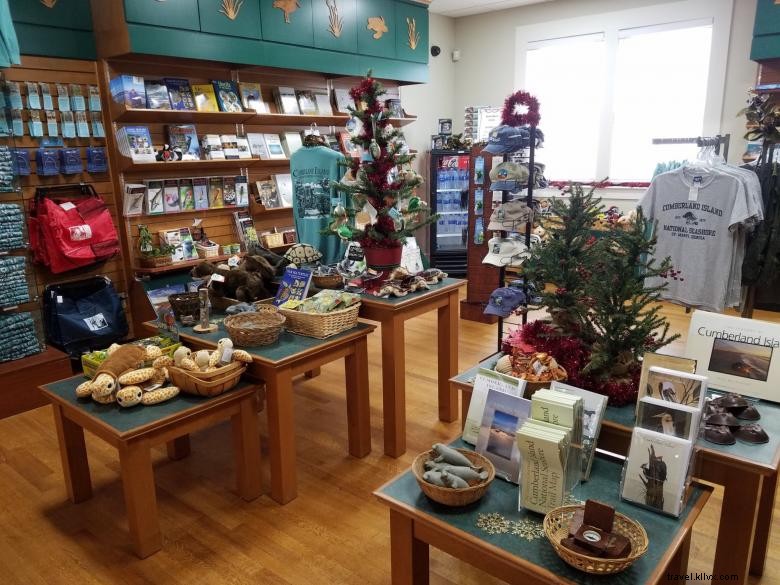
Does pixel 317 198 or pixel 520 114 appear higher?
pixel 520 114

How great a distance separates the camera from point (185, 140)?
4.51 meters

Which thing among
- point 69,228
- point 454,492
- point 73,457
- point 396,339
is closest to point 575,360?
point 454,492

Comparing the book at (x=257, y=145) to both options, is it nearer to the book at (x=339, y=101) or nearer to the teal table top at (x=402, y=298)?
the book at (x=339, y=101)

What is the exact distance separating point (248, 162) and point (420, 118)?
2.95 m

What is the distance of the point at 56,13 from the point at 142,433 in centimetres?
327

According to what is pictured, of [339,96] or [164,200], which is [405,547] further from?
[339,96]

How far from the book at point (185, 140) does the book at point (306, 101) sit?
1.06 m

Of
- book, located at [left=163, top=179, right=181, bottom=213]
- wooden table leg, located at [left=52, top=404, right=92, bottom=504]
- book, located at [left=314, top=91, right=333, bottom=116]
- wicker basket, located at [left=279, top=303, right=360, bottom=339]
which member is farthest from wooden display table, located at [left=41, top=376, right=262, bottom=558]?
book, located at [left=314, top=91, right=333, bottom=116]

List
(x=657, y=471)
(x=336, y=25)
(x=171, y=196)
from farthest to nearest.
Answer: (x=336, y=25) → (x=171, y=196) → (x=657, y=471)

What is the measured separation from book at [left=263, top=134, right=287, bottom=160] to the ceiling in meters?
2.67

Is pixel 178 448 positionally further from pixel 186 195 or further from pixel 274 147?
pixel 274 147

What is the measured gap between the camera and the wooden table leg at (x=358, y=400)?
9.18ft

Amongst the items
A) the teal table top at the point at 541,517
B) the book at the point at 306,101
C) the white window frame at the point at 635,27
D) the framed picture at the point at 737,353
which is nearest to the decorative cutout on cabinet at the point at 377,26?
the book at the point at 306,101

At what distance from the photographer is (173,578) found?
6.88 feet
